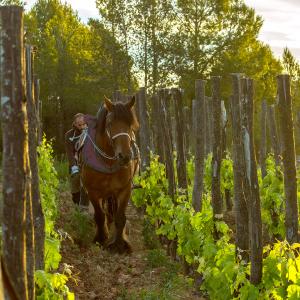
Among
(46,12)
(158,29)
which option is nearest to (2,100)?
(158,29)

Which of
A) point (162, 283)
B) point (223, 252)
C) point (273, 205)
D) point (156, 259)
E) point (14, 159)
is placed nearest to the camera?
point (14, 159)

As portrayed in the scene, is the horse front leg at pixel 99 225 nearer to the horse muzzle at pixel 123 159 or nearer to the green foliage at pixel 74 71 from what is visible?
the horse muzzle at pixel 123 159

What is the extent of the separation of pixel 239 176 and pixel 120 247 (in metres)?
3.50

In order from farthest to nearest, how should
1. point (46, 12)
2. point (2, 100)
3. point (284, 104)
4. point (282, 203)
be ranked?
point (46, 12)
point (282, 203)
point (284, 104)
point (2, 100)

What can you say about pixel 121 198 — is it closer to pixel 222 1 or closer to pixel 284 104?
pixel 284 104

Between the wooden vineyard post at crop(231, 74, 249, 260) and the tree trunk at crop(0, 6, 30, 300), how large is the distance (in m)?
2.79

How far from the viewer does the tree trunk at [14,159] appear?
2686mm

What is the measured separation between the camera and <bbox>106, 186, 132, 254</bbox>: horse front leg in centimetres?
855

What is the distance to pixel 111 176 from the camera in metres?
8.52

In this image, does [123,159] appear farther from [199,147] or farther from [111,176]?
[199,147]

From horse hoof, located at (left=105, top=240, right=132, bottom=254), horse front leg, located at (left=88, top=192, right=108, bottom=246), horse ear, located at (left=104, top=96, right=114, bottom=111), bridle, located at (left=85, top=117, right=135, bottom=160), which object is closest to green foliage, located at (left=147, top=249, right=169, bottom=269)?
horse hoof, located at (left=105, top=240, right=132, bottom=254)

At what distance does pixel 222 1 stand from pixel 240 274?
2950 cm

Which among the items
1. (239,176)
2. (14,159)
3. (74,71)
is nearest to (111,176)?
(239,176)

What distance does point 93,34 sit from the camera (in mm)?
32125
